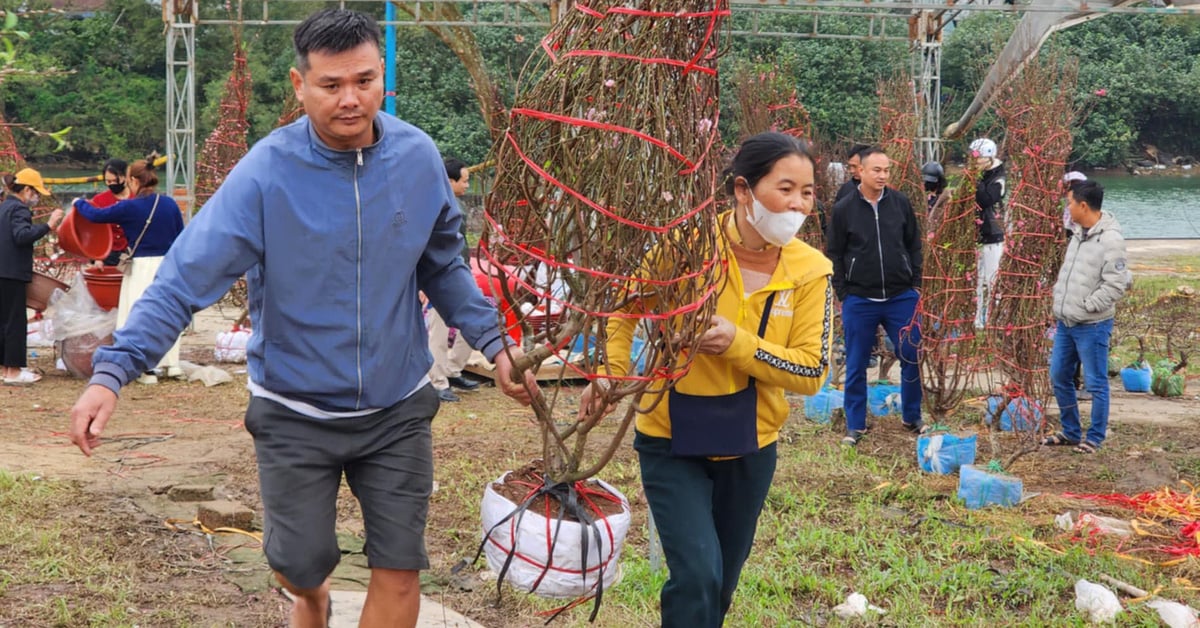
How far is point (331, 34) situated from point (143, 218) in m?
7.36

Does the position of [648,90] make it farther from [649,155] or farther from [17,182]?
[17,182]

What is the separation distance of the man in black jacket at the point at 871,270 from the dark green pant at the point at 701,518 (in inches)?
176

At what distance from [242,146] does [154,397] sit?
458cm

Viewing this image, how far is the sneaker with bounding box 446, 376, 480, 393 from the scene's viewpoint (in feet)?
34.0

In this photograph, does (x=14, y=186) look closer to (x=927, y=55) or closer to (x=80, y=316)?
(x=80, y=316)

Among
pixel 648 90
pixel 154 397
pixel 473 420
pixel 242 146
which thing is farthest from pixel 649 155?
pixel 242 146

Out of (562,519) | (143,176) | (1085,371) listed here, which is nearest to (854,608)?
(562,519)

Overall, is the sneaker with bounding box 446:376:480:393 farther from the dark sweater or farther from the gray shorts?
the gray shorts

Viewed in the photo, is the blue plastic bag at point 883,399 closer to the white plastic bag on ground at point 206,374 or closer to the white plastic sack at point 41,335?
the white plastic bag on ground at point 206,374

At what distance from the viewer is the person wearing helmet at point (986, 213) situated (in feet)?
28.4

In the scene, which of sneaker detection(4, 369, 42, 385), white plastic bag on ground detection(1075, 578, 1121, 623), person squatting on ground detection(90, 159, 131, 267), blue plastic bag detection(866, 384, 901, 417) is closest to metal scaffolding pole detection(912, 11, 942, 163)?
blue plastic bag detection(866, 384, 901, 417)

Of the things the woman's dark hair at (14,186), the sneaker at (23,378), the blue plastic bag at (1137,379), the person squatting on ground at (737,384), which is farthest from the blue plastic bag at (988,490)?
the woman's dark hair at (14,186)

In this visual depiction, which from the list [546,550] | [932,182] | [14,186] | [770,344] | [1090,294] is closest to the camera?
[546,550]

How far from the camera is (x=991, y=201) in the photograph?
10.5 meters
